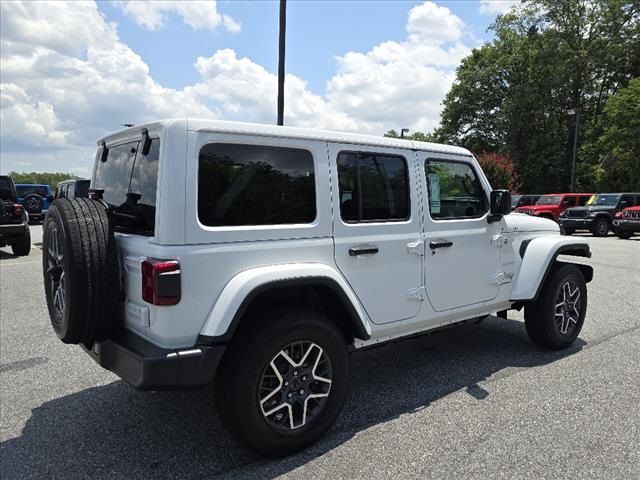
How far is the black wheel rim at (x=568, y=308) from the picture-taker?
15.7 feet

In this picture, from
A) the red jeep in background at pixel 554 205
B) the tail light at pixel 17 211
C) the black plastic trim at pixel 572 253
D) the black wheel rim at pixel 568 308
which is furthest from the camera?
the red jeep in background at pixel 554 205

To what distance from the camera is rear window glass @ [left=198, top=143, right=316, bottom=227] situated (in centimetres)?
281

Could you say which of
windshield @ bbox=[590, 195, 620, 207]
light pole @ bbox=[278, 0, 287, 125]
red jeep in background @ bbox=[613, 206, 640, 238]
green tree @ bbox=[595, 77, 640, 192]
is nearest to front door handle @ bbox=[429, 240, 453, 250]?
light pole @ bbox=[278, 0, 287, 125]

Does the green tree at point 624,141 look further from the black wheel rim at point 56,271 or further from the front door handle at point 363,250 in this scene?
the black wheel rim at point 56,271

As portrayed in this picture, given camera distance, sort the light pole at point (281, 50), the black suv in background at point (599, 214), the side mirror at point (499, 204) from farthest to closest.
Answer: the black suv in background at point (599, 214) → the light pole at point (281, 50) → the side mirror at point (499, 204)

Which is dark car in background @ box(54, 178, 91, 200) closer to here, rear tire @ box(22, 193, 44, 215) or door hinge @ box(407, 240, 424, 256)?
door hinge @ box(407, 240, 424, 256)

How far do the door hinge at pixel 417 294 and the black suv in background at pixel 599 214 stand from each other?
58.2 feet

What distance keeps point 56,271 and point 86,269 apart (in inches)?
19.1

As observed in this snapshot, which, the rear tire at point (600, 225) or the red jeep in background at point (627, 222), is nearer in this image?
the red jeep in background at point (627, 222)

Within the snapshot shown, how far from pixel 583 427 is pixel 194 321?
2.59m

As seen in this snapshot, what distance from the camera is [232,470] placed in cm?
283

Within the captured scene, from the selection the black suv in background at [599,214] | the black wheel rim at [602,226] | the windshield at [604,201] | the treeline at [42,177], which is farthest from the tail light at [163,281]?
the treeline at [42,177]

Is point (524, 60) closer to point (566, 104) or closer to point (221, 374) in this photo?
point (566, 104)

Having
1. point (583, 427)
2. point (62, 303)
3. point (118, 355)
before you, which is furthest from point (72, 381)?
point (583, 427)
